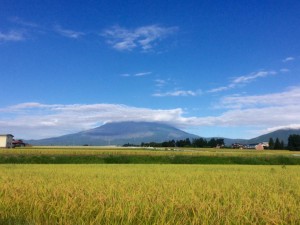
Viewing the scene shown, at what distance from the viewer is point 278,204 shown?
5.93 meters

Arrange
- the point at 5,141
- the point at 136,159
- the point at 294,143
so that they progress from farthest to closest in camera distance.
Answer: the point at 294,143 < the point at 5,141 < the point at 136,159

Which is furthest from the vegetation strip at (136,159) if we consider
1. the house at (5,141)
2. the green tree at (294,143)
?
the green tree at (294,143)

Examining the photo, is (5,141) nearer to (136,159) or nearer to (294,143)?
(136,159)

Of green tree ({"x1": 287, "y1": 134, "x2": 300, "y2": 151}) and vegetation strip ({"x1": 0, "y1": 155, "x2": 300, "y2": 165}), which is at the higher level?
green tree ({"x1": 287, "y1": 134, "x2": 300, "y2": 151})

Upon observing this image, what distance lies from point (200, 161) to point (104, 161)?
1001cm

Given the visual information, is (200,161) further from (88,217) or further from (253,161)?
(88,217)

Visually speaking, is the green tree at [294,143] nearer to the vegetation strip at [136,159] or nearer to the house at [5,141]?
the vegetation strip at [136,159]

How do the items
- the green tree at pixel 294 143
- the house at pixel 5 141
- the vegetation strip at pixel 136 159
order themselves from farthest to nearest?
the green tree at pixel 294 143, the house at pixel 5 141, the vegetation strip at pixel 136 159

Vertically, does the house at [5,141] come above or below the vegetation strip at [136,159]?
above

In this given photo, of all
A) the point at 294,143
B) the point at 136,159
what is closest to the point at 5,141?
the point at 136,159

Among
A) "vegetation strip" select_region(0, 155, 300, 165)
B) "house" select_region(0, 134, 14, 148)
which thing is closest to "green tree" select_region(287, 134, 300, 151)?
"vegetation strip" select_region(0, 155, 300, 165)

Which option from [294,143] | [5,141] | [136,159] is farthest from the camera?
[294,143]

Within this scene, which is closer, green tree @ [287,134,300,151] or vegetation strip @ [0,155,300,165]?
vegetation strip @ [0,155,300,165]

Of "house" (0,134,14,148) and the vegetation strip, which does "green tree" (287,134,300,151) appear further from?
"house" (0,134,14,148)
